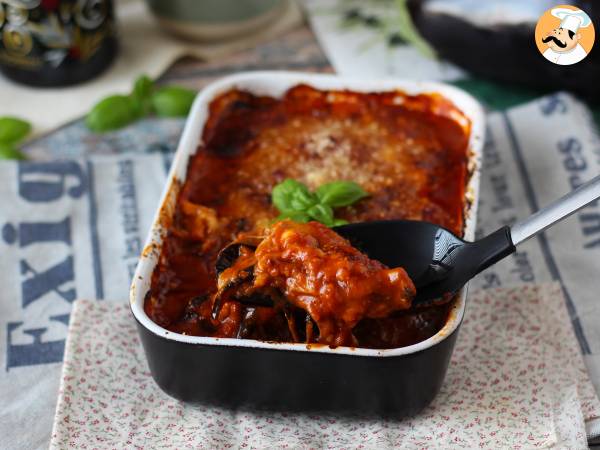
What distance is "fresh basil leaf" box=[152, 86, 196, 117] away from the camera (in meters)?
3.07

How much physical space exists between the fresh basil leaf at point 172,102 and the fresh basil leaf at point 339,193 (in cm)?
101

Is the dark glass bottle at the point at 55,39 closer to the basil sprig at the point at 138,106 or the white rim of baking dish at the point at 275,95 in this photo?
the basil sprig at the point at 138,106

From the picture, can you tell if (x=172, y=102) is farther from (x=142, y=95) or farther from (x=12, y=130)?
(x=12, y=130)

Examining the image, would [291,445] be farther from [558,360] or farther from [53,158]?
[53,158]

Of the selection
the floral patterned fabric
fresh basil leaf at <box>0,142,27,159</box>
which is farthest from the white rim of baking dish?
fresh basil leaf at <box>0,142,27,159</box>

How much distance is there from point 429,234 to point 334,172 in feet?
1.51

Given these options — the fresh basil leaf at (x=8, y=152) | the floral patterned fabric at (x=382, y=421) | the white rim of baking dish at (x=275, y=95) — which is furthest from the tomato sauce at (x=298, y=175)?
the fresh basil leaf at (x=8, y=152)

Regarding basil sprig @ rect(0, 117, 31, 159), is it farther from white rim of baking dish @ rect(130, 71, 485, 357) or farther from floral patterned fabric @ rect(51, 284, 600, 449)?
floral patterned fabric @ rect(51, 284, 600, 449)

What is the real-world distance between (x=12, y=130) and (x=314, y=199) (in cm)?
130

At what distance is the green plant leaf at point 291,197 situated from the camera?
7.16 feet

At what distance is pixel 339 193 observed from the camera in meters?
2.22

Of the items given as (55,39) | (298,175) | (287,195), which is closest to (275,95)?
(298,175)

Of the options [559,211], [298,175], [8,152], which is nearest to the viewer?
[559,211]
